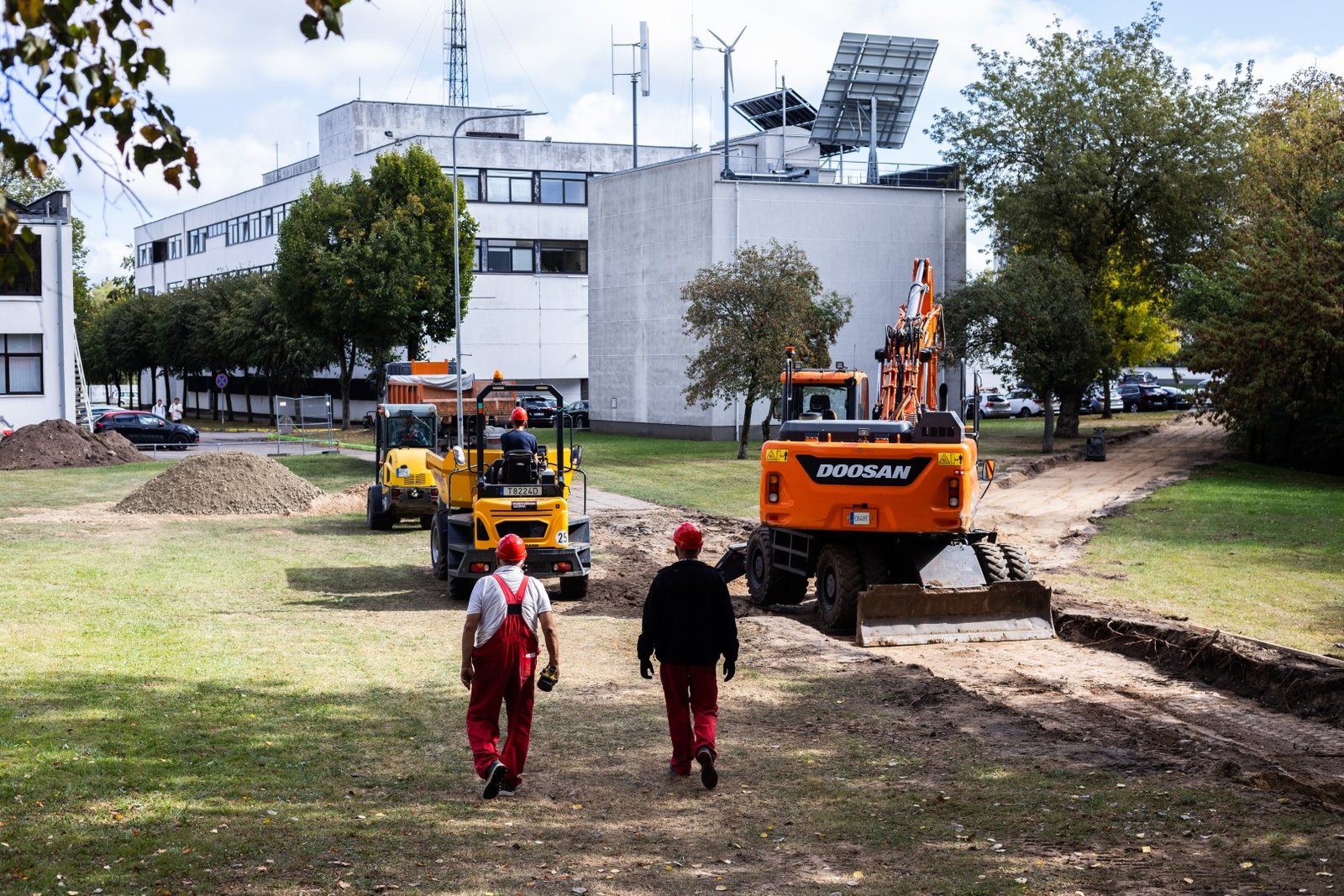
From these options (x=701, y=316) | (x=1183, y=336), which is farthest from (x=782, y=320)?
(x=1183, y=336)

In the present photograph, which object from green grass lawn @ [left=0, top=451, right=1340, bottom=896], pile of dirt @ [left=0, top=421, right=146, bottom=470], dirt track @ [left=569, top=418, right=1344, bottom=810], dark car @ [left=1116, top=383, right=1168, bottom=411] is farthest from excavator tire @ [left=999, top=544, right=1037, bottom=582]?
dark car @ [left=1116, top=383, right=1168, bottom=411]

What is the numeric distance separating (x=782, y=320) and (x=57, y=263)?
27.8 meters

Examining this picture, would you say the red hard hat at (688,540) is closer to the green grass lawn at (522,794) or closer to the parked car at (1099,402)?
the green grass lawn at (522,794)

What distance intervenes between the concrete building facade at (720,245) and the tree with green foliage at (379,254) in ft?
23.3

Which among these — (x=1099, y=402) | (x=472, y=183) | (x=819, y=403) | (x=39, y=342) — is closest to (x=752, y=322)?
(x=819, y=403)

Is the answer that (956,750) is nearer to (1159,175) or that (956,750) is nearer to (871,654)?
(871,654)

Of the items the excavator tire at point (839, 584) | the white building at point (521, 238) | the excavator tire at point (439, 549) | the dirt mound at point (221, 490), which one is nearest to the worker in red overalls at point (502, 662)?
the excavator tire at point (839, 584)

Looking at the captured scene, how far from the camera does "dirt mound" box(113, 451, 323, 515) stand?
3000 centimetres

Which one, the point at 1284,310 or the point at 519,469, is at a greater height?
the point at 1284,310

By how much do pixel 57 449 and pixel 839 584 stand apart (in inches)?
1422

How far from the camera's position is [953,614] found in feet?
52.4

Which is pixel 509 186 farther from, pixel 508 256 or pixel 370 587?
pixel 370 587

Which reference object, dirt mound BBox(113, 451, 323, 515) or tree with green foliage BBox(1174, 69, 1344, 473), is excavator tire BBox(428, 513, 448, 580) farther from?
tree with green foliage BBox(1174, 69, 1344, 473)

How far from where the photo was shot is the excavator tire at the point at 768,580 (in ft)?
60.1
